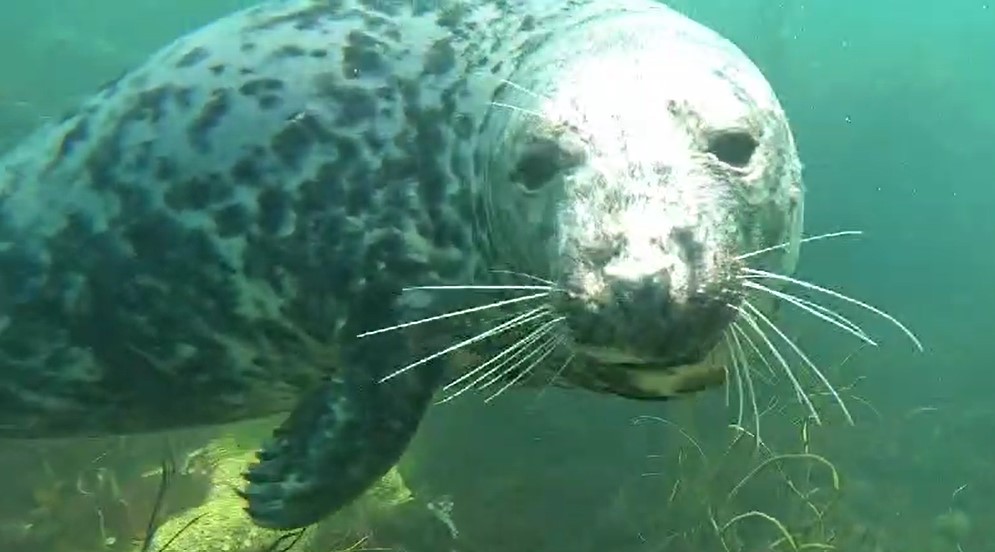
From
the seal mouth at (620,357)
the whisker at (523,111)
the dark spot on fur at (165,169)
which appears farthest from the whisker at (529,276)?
the dark spot on fur at (165,169)

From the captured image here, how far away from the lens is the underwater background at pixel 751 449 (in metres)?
4.54

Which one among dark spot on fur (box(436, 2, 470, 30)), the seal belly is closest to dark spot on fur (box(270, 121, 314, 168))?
the seal belly

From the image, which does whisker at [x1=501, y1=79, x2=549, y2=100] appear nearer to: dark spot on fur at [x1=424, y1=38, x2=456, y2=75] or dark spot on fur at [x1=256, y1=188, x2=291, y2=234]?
dark spot on fur at [x1=424, y1=38, x2=456, y2=75]

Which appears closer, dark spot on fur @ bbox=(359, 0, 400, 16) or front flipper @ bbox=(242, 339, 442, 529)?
front flipper @ bbox=(242, 339, 442, 529)

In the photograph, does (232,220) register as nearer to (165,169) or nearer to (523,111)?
(165,169)

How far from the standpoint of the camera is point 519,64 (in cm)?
307

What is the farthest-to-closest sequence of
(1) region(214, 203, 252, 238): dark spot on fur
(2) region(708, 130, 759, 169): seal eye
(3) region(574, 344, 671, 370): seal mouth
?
(1) region(214, 203, 252, 238): dark spot on fur < (2) region(708, 130, 759, 169): seal eye < (3) region(574, 344, 671, 370): seal mouth

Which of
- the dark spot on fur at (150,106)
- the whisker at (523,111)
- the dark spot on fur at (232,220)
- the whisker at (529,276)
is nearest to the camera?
the whisker at (529,276)

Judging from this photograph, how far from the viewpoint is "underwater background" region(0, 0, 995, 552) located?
454 centimetres

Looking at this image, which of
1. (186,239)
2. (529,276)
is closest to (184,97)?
(186,239)

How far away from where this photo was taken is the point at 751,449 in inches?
228

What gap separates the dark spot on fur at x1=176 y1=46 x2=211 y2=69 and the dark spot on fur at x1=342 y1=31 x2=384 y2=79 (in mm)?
495

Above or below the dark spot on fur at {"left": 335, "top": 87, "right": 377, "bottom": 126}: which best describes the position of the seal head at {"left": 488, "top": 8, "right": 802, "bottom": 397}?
below

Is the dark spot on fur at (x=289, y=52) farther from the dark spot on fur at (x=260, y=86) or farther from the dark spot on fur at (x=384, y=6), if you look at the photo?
the dark spot on fur at (x=384, y=6)
